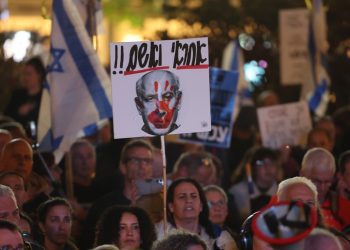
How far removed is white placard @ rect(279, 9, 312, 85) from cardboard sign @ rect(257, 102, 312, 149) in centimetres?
249

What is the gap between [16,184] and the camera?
30.9 feet

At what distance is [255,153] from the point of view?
40.1 feet

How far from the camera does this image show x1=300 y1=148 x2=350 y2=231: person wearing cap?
10.1 metres

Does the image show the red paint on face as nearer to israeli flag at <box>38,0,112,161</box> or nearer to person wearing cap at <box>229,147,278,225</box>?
israeli flag at <box>38,0,112,161</box>

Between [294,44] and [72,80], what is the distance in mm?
5899

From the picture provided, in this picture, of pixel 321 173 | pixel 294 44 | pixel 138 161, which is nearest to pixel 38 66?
pixel 138 161

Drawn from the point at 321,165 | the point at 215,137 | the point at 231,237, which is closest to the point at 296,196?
the point at 231,237

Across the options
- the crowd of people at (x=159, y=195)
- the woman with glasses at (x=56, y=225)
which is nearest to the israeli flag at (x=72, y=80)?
the crowd of people at (x=159, y=195)

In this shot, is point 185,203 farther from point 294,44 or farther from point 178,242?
point 294,44

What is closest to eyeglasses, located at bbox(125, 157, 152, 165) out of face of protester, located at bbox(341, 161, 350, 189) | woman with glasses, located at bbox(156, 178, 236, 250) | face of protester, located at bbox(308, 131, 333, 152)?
woman with glasses, located at bbox(156, 178, 236, 250)

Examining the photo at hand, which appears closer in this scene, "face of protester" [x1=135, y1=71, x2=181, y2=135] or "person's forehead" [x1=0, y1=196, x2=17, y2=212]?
"person's forehead" [x1=0, y1=196, x2=17, y2=212]

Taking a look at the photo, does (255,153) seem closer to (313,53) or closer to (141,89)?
(141,89)

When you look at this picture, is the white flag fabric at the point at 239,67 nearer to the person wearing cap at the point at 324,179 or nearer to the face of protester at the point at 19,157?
the person wearing cap at the point at 324,179

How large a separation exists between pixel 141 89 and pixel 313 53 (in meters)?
7.53
